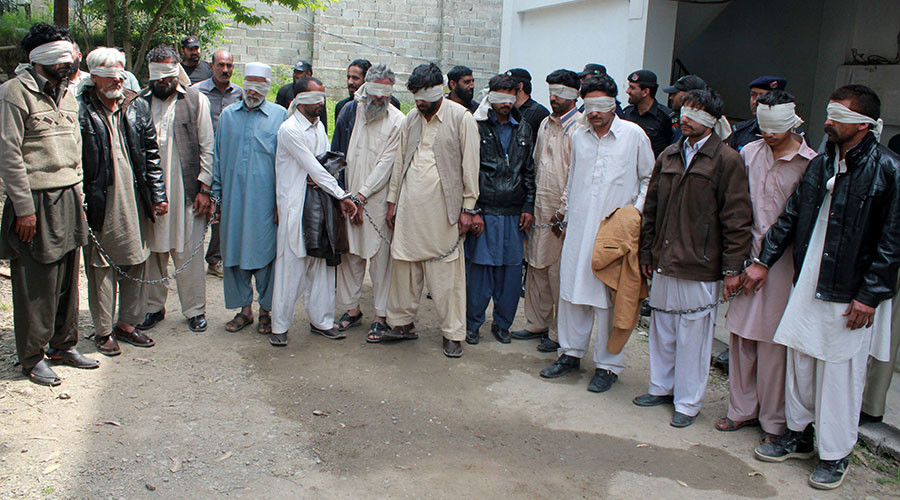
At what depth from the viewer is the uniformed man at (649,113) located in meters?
6.33

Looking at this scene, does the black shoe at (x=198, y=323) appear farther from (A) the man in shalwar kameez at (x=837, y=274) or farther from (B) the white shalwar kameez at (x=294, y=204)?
(A) the man in shalwar kameez at (x=837, y=274)

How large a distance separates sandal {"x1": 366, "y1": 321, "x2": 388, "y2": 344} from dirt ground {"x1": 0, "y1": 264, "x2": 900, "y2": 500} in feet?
0.53

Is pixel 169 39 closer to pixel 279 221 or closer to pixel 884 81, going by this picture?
pixel 279 221

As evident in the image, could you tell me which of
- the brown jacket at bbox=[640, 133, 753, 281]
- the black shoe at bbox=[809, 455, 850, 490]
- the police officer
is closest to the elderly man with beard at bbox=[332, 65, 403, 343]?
the brown jacket at bbox=[640, 133, 753, 281]

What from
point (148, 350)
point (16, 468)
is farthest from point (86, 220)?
point (16, 468)

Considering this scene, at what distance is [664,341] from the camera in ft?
14.4

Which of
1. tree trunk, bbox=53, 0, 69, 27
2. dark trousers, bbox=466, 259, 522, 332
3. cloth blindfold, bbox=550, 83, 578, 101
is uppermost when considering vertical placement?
tree trunk, bbox=53, 0, 69, 27

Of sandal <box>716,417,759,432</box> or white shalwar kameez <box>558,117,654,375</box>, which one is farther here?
white shalwar kameez <box>558,117,654,375</box>

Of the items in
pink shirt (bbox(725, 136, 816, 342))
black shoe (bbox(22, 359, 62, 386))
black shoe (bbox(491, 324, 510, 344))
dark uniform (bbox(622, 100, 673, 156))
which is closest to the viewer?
pink shirt (bbox(725, 136, 816, 342))

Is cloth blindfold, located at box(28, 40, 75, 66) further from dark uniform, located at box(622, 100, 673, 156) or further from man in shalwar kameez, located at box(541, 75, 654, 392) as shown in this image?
dark uniform, located at box(622, 100, 673, 156)

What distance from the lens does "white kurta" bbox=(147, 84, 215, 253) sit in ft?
16.8

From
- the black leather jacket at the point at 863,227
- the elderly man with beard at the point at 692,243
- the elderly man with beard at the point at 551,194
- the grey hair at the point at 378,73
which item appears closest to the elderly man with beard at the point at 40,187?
the grey hair at the point at 378,73

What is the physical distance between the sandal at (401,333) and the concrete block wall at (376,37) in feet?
40.5

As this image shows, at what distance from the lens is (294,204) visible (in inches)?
202
